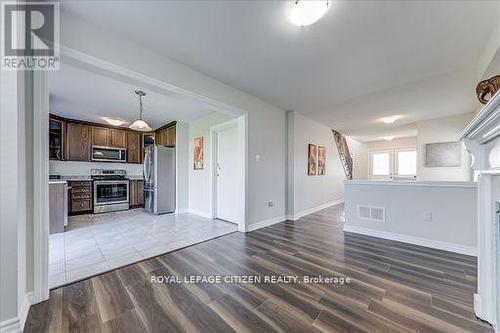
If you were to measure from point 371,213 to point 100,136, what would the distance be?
6856 mm

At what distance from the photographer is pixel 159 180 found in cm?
504

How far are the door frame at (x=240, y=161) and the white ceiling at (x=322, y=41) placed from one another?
0.75 m

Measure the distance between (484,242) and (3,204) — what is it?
3.28 meters

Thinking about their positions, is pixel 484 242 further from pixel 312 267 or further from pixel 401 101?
pixel 401 101

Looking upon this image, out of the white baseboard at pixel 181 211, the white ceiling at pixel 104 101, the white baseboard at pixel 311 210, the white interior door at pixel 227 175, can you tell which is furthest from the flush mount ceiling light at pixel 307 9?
the white baseboard at pixel 181 211

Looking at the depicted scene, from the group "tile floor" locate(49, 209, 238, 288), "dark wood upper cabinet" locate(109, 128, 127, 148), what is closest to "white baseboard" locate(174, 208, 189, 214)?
"tile floor" locate(49, 209, 238, 288)

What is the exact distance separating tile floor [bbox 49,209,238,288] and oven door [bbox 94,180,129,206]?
46 cm

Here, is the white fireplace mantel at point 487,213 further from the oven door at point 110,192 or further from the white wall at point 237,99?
the oven door at point 110,192

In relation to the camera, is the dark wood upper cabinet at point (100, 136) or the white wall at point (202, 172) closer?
the white wall at point (202, 172)

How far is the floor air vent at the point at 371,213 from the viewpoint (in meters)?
3.28

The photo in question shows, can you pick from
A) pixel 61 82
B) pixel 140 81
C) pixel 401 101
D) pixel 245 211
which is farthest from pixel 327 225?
pixel 61 82

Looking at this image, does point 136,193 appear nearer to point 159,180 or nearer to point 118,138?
point 159,180

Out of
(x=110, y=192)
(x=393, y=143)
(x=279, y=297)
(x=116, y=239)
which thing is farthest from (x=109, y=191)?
(x=393, y=143)

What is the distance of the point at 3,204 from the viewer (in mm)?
1237
